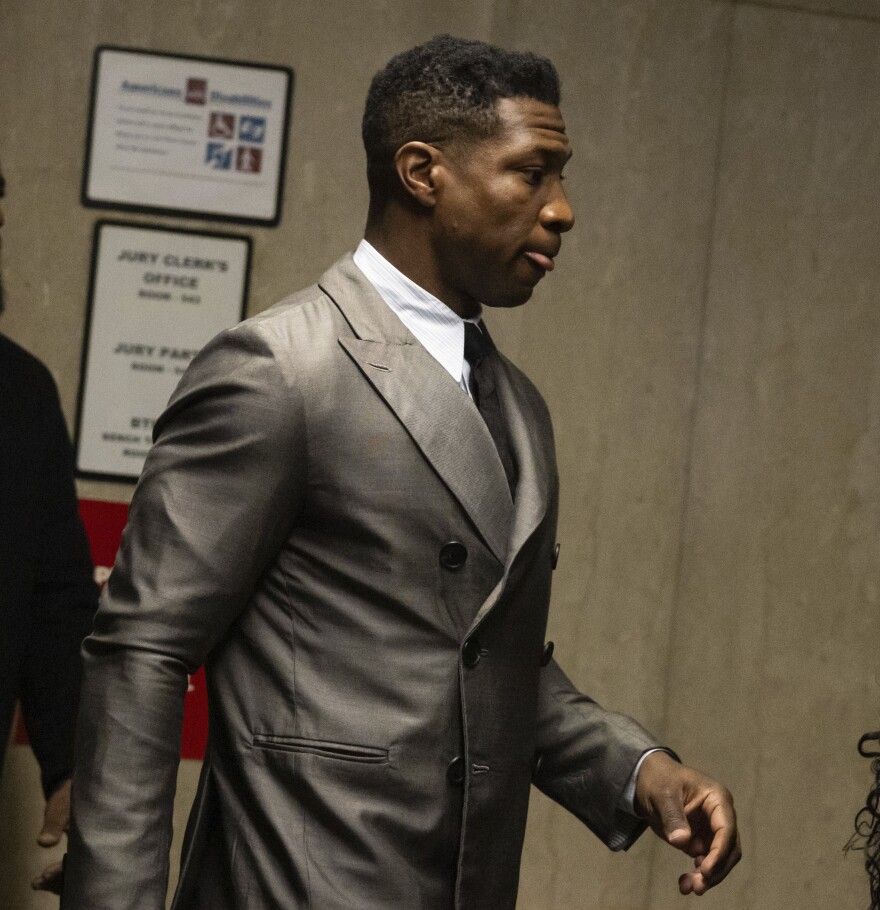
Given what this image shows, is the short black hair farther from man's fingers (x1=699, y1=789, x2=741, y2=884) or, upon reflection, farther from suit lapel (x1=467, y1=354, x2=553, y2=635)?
man's fingers (x1=699, y1=789, x2=741, y2=884)

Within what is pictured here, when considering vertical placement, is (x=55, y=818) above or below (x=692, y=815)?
below

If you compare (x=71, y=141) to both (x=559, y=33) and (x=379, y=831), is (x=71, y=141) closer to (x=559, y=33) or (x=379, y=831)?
(x=559, y=33)

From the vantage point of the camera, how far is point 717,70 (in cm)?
328

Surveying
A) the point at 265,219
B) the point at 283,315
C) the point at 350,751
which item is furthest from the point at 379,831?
the point at 265,219

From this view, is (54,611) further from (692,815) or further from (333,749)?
(692,815)

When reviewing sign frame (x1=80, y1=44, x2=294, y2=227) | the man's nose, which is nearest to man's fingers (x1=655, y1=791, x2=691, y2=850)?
the man's nose

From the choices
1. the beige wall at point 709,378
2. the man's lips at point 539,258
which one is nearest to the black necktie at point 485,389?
A: the man's lips at point 539,258

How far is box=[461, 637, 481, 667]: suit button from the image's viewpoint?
1.39 metres

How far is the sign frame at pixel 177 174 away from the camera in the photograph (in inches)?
124

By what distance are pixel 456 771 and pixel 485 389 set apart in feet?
1.49

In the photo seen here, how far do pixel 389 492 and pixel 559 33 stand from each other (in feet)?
7.14

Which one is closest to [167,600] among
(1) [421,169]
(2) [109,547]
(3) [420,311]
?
(3) [420,311]

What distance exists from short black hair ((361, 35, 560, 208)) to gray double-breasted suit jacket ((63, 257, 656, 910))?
245mm

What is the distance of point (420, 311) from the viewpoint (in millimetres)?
1524
